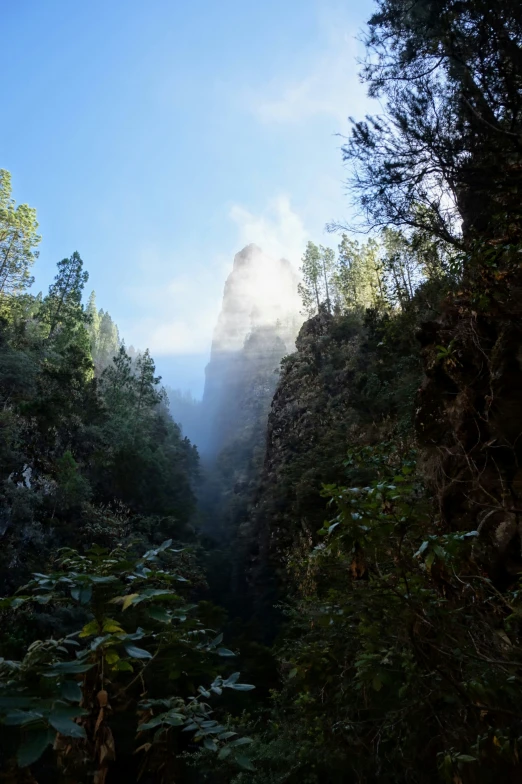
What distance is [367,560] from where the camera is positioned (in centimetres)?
300

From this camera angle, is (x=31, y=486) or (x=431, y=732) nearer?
(x=431, y=732)

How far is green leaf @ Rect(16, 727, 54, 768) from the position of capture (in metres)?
0.77

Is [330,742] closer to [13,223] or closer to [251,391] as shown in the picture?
[13,223]

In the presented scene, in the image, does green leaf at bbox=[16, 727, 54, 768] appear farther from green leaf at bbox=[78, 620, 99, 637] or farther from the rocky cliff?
the rocky cliff

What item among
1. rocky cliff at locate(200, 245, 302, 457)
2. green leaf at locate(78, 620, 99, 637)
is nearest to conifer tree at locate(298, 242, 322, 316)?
rocky cliff at locate(200, 245, 302, 457)

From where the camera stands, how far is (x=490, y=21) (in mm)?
4977

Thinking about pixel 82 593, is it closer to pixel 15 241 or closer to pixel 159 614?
pixel 159 614

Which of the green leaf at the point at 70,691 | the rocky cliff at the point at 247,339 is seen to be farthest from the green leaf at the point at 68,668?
the rocky cliff at the point at 247,339

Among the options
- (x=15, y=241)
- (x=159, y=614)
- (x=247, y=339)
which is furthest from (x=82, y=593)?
(x=247, y=339)

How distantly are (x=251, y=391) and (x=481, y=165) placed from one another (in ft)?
201

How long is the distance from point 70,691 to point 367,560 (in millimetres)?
2413

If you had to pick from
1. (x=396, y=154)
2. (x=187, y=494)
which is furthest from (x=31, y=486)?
(x=396, y=154)

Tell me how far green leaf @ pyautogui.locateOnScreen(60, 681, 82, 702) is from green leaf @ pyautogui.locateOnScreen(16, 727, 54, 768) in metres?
0.06

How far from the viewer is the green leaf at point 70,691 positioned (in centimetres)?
88
